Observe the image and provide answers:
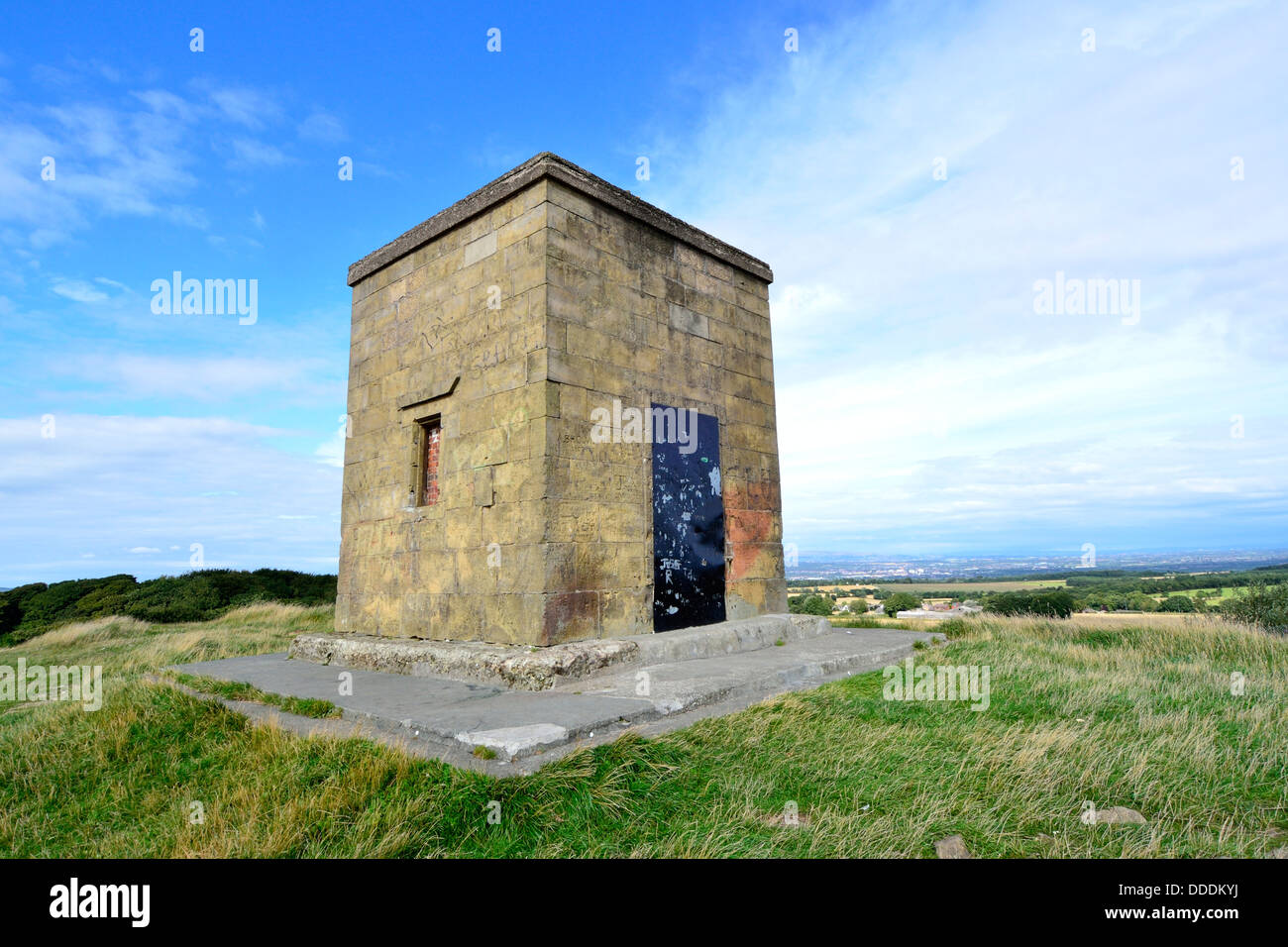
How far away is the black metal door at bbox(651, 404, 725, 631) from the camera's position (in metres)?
7.77

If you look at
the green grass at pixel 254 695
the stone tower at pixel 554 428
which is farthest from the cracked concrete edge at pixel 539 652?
the green grass at pixel 254 695

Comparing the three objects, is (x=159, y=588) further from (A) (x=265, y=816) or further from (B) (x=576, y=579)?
(A) (x=265, y=816)

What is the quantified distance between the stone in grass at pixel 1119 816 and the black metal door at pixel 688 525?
453cm

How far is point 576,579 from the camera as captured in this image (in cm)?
688

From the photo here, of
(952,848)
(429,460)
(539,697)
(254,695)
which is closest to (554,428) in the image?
(429,460)

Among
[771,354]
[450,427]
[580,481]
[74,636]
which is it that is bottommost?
[74,636]

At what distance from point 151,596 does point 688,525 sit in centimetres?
1874

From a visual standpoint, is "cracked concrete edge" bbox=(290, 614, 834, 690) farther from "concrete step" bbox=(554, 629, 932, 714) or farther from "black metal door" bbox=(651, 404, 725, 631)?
"black metal door" bbox=(651, 404, 725, 631)

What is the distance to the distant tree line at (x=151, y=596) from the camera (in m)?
17.9

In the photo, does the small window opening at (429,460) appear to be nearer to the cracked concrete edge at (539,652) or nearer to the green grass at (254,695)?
the cracked concrete edge at (539,652)

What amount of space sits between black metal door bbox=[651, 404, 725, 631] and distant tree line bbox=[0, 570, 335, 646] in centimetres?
1599

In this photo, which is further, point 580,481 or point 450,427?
point 450,427
